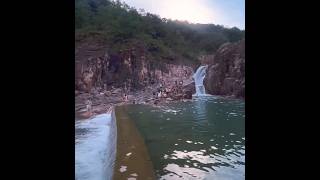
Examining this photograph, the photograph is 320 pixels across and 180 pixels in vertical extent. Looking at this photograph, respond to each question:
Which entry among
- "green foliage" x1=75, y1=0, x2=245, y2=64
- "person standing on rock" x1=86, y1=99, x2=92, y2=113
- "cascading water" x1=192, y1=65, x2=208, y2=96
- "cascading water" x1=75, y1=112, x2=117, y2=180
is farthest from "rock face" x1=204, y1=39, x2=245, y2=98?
"green foliage" x1=75, y1=0, x2=245, y2=64

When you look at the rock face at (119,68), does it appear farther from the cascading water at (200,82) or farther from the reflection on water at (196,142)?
the reflection on water at (196,142)

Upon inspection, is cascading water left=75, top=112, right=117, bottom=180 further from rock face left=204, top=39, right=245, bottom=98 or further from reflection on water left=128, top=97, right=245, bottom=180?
rock face left=204, top=39, right=245, bottom=98

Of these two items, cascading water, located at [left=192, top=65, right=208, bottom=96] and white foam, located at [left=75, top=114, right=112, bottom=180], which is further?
cascading water, located at [left=192, top=65, right=208, bottom=96]

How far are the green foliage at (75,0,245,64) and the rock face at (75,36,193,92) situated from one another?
128 centimetres

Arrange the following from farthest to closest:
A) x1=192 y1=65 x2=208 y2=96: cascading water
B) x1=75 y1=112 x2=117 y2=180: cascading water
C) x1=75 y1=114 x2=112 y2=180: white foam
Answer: x1=192 y1=65 x2=208 y2=96: cascading water, x1=75 y1=114 x2=112 y2=180: white foam, x1=75 y1=112 x2=117 y2=180: cascading water

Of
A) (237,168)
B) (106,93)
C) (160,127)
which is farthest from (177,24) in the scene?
(237,168)

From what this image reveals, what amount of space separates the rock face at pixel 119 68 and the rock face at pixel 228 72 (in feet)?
23.6

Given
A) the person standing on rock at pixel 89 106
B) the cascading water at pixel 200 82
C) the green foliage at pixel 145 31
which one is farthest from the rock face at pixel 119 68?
the cascading water at pixel 200 82

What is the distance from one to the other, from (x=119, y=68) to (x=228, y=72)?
984 centimetres

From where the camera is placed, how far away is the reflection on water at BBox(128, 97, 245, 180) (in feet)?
20.5
